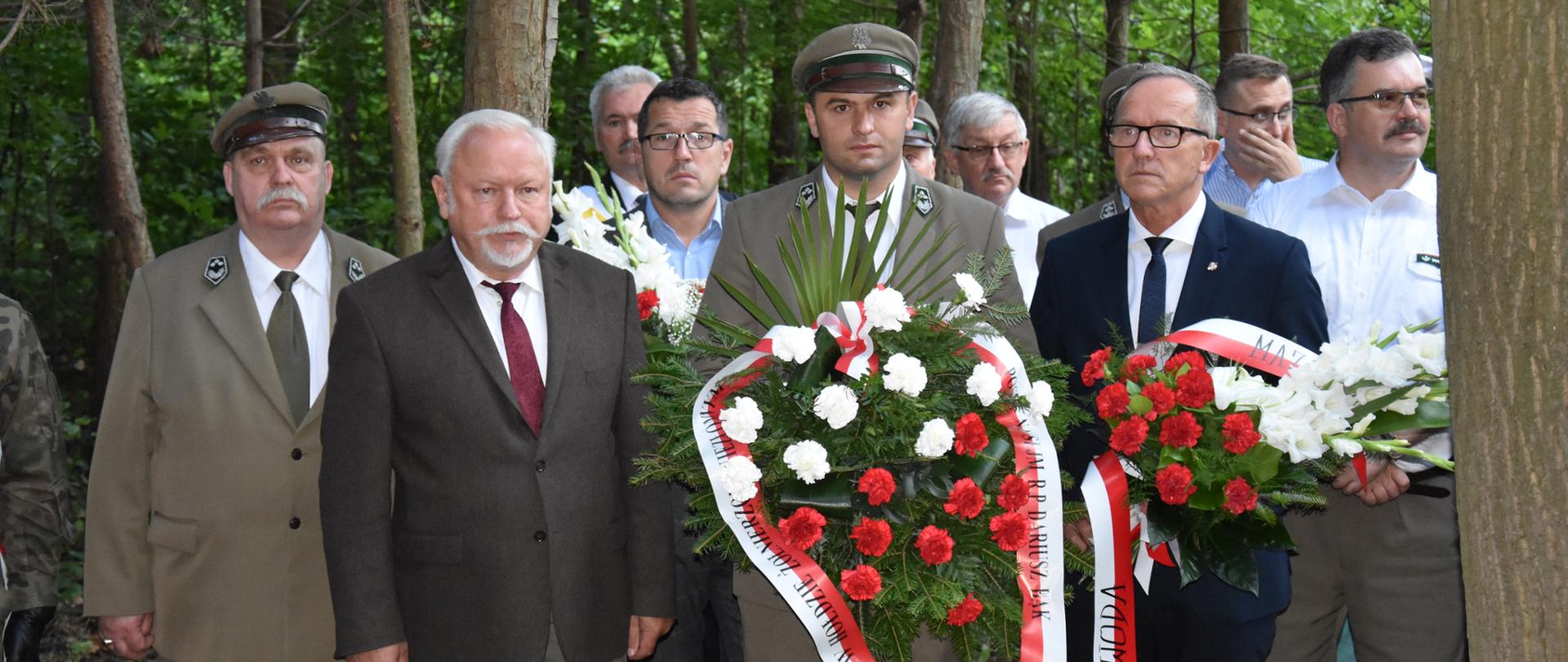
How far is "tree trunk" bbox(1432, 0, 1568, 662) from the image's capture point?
200 cm

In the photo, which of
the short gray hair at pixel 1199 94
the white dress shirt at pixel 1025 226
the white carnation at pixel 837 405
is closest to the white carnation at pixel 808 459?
the white carnation at pixel 837 405

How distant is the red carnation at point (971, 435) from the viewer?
311 centimetres

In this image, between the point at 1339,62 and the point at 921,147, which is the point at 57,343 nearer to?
the point at 921,147

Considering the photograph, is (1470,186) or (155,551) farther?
(155,551)

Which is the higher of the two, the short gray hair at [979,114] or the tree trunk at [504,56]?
the tree trunk at [504,56]

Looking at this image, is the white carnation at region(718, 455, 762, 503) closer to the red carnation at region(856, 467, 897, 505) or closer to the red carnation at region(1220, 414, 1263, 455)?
the red carnation at region(856, 467, 897, 505)

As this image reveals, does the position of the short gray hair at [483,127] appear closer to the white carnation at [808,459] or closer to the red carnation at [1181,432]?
the white carnation at [808,459]

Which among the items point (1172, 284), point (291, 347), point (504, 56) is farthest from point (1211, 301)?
point (504, 56)

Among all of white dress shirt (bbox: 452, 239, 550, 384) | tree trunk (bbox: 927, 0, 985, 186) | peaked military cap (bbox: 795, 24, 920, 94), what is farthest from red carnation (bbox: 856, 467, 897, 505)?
tree trunk (bbox: 927, 0, 985, 186)

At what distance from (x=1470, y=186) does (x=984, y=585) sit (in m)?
1.47

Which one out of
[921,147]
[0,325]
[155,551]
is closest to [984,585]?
[155,551]

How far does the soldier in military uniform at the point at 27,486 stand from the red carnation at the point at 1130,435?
2.76m

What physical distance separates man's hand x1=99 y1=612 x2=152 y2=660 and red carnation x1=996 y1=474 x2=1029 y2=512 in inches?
91.9

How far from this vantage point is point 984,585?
3.22 metres
